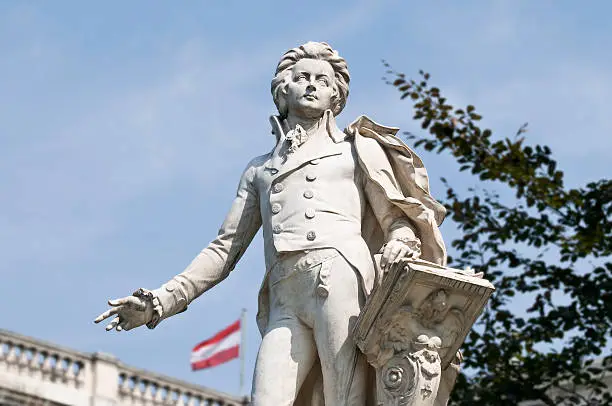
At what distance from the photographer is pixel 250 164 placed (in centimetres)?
1056

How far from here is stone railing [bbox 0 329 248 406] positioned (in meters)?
30.8

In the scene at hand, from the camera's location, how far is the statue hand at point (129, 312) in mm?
9797

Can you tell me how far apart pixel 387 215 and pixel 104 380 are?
22.2 m

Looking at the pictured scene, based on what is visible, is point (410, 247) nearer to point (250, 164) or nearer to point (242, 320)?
point (250, 164)

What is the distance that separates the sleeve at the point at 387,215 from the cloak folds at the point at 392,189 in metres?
0.04

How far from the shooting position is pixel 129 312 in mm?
9844

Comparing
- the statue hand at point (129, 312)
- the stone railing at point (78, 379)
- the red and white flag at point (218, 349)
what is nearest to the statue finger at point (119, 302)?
the statue hand at point (129, 312)

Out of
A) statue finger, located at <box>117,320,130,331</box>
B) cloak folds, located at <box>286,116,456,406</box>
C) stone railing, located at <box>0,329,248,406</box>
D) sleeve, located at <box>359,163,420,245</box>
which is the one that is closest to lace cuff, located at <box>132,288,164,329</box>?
statue finger, located at <box>117,320,130,331</box>

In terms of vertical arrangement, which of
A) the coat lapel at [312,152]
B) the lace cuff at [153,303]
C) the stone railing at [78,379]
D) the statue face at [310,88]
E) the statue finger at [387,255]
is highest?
the stone railing at [78,379]

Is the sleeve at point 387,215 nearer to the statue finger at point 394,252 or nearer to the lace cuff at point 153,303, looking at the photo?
the statue finger at point 394,252

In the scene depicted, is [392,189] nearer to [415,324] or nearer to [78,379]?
[415,324]

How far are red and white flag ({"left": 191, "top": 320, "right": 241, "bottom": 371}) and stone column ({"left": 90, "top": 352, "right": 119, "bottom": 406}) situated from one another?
425 centimetres

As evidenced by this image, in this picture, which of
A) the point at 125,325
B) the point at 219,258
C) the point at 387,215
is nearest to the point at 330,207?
the point at 387,215


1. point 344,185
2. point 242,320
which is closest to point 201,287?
point 344,185
